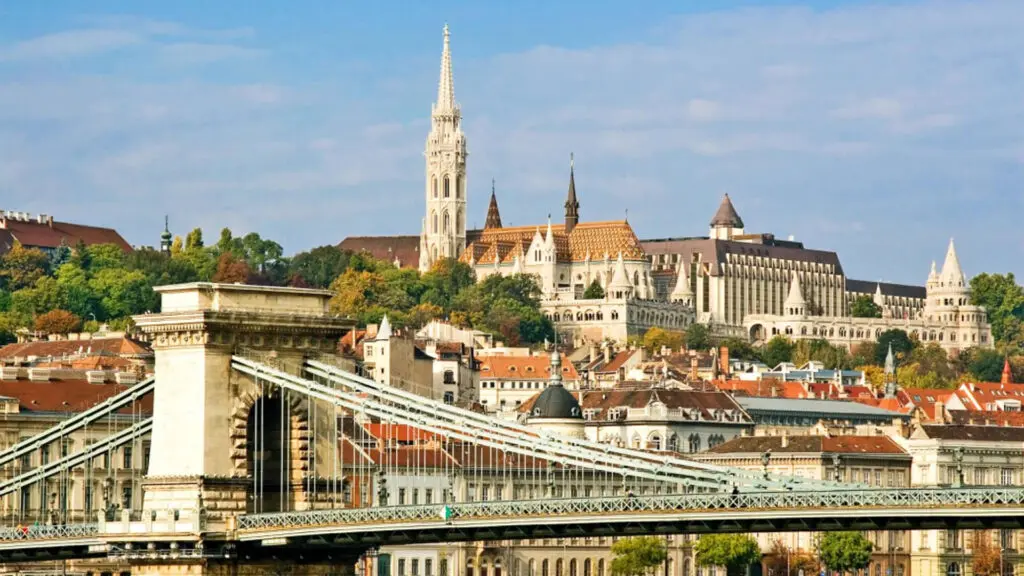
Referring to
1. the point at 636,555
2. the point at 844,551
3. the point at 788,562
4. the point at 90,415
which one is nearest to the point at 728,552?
the point at 788,562

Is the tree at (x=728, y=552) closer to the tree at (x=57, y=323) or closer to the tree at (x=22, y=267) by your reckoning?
the tree at (x=57, y=323)

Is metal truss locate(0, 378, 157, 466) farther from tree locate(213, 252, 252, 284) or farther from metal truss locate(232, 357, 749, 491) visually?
tree locate(213, 252, 252, 284)

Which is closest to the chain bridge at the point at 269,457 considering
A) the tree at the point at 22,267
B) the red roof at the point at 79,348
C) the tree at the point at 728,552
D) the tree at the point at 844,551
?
the tree at the point at 728,552

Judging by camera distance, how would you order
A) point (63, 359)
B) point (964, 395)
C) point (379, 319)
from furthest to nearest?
point (379, 319) < point (964, 395) < point (63, 359)

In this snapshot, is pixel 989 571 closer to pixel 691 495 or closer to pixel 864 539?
pixel 864 539

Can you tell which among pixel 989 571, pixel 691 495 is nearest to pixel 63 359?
pixel 989 571

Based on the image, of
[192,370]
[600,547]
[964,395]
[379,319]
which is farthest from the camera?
[379,319]
